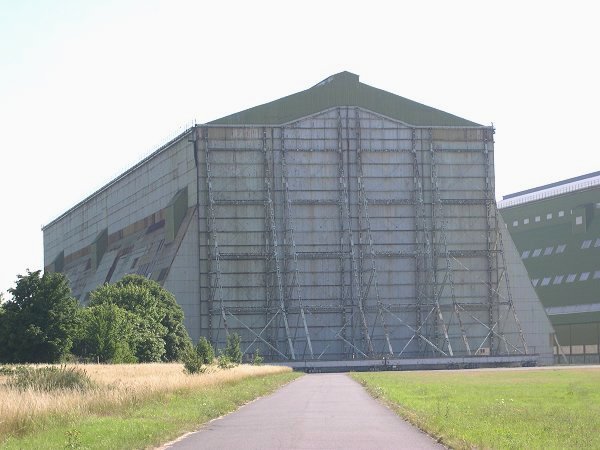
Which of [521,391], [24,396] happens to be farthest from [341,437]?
[521,391]

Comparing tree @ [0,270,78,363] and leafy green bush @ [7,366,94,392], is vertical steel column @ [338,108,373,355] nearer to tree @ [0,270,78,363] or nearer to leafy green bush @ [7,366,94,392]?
tree @ [0,270,78,363]

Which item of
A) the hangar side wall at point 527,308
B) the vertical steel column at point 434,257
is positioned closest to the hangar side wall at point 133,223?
the vertical steel column at point 434,257

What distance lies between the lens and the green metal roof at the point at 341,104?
113m

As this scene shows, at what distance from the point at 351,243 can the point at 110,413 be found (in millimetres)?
79803

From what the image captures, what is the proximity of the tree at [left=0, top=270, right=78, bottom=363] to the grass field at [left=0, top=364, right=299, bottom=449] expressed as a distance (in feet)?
68.4

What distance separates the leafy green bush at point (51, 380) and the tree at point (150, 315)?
39.5 metres

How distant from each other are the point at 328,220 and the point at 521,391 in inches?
2562

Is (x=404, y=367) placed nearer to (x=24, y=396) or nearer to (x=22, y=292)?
(x=22, y=292)

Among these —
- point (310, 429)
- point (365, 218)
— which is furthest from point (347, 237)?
point (310, 429)

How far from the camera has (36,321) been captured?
63031 millimetres

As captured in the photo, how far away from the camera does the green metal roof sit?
112875 mm

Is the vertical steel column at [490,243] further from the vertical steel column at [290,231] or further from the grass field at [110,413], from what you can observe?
the grass field at [110,413]

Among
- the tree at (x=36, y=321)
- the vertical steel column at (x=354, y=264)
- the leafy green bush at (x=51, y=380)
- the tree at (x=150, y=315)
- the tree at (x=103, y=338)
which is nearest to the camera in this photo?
the leafy green bush at (x=51, y=380)

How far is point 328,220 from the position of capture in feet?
365
